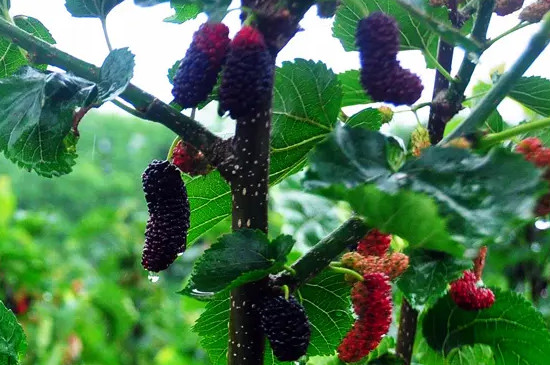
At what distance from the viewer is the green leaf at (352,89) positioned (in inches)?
27.4

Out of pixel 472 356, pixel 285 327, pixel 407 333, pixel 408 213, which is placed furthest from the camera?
pixel 472 356

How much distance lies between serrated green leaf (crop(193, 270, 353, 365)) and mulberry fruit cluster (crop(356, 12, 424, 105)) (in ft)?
0.56

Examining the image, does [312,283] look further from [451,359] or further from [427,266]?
[451,359]

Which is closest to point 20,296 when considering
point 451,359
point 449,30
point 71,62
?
point 451,359

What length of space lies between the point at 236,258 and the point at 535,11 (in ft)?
1.01

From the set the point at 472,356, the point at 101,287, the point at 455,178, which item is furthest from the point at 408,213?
the point at 101,287

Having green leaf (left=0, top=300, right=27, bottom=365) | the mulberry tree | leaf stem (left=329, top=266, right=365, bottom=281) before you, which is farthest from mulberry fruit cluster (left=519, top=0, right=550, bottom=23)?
green leaf (left=0, top=300, right=27, bottom=365)

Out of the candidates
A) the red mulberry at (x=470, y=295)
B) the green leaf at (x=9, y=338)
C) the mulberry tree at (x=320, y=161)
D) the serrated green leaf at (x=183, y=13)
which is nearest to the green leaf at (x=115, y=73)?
the mulberry tree at (x=320, y=161)

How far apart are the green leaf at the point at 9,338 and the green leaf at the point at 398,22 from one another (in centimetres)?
36

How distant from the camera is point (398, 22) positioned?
0.61m

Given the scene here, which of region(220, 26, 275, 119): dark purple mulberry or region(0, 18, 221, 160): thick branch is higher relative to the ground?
region(0, 18, 221, 160): thick branch

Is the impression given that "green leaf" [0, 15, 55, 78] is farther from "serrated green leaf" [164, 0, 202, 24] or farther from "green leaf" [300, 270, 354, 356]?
"green leaf" [300, 270, 354, 356]

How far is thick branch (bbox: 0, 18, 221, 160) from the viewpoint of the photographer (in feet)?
1.60

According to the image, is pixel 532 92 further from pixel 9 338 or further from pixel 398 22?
pixel 9 338
